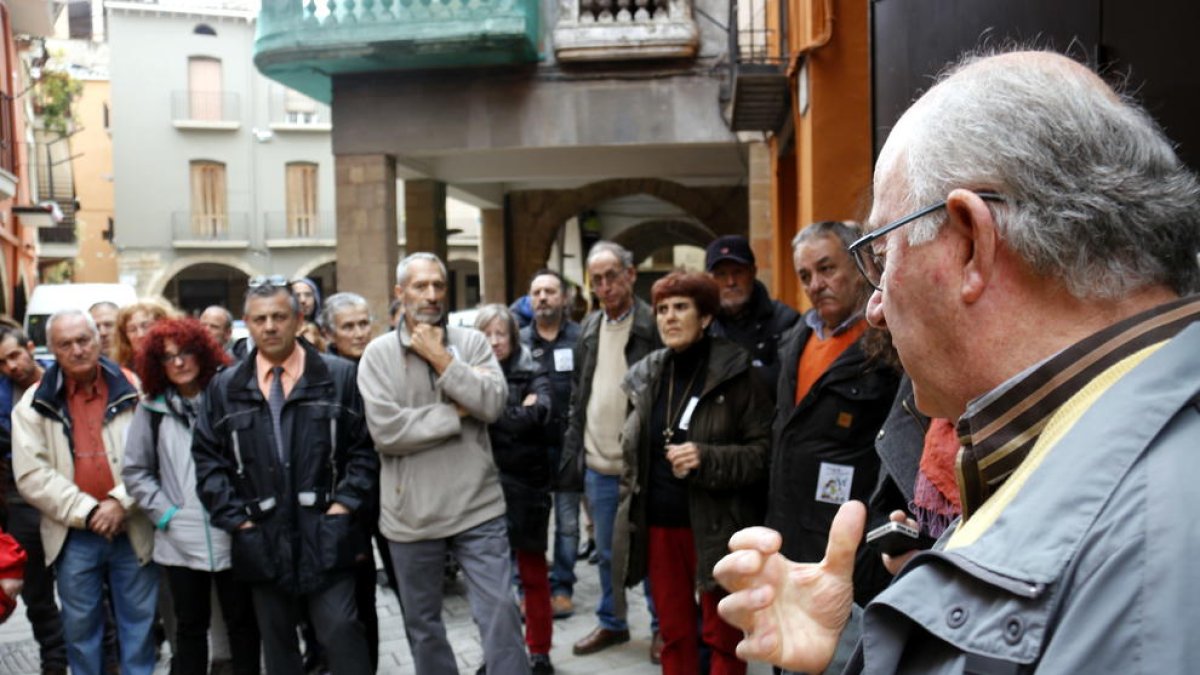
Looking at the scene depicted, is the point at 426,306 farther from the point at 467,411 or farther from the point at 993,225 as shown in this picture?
the point at 993,225

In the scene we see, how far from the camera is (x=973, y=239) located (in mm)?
1272

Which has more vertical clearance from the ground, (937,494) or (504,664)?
(937,494)

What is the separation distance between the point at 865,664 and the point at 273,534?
152 inches

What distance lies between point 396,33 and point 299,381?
8.13 metres

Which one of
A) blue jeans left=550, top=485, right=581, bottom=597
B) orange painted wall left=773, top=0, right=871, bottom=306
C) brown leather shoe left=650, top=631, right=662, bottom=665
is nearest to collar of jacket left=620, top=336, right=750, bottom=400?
brown leather shoe left=650, top=631, right=662, bottom=665

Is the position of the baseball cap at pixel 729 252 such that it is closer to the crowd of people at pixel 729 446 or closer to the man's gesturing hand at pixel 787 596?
the crowd of people at pixel 729 446

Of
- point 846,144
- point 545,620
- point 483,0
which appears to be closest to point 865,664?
point 545,620

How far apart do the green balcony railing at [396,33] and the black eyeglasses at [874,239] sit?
1071 centimetres

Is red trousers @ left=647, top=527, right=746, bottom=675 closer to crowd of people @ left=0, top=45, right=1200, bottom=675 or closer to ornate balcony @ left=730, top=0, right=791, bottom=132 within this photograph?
crowd of people @ left=0, top=45, right=1200, bottom=675

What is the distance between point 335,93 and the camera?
1316cm

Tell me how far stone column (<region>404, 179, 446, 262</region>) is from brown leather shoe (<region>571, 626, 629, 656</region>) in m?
11.1

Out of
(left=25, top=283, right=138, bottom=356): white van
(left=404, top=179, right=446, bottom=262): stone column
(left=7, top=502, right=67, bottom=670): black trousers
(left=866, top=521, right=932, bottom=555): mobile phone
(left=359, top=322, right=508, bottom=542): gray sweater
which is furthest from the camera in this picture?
(left=25, top=283, right=138, bottom=356): white van

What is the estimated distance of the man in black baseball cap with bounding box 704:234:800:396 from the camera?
5730mm

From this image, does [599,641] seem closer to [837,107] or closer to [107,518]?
[107,518]
